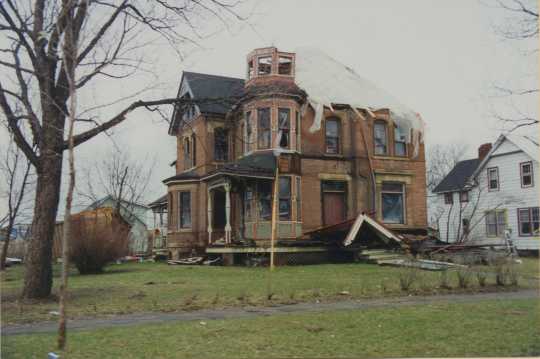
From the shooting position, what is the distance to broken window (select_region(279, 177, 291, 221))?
22.5m

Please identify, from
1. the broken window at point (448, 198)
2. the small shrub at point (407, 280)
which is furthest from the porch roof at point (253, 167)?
the broken window at point (448, 198)

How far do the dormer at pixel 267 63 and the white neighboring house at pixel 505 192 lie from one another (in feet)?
41.2

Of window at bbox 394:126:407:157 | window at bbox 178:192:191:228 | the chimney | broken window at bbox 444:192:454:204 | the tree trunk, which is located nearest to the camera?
the tree trunk

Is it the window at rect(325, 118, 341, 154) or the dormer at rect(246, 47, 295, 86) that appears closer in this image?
the dormer at rect(246, 47, 295, 86)

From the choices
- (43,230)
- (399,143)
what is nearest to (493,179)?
(399,143)

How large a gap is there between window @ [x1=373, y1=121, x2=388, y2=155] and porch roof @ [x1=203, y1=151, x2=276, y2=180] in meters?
5.78

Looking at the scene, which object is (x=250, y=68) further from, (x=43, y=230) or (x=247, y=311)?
(x=247, y=311)

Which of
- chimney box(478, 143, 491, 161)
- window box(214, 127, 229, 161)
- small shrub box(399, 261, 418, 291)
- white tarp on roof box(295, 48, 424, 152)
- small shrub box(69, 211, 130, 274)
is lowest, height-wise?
small shrub box(399, 261, 418, 291)

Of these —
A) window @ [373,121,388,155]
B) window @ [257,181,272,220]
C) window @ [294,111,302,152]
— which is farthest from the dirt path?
window @ [373,121,388,155]

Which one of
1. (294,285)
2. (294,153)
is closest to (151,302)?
(294,285)

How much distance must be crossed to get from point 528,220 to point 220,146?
61.1ft

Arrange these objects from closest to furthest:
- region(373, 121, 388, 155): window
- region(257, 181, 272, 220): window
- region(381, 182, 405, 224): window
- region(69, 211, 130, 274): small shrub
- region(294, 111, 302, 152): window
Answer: region(69, 211, 130, 274): small shrub
region(257, 181, 272, 220): window
region(294, 111, 302, 152): window
region(381, 182, 405, 224): window
region(373, 121, 388, 155): window

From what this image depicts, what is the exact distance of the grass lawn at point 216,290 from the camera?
10.2m

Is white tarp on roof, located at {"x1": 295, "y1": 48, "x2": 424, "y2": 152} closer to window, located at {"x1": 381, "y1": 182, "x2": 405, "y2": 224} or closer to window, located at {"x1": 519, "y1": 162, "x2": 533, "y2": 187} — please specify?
window, located at {"x1": 381, "y1": 182, "x2": 405, "y2": 224}
